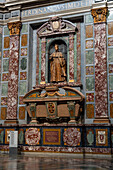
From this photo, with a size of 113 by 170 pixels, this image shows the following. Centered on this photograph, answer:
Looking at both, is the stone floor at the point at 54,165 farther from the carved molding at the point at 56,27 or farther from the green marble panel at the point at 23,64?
the carved molding at the point at 56,27

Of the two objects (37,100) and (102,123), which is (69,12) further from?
(102,123)

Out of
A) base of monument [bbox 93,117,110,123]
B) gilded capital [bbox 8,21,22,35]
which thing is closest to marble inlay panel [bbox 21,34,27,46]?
gilded capital [bbox 8,21,22,35]

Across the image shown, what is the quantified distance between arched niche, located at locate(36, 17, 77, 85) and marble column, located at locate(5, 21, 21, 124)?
1244 mm

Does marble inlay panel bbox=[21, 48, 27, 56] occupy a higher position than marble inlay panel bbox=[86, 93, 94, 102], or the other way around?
marble inlay panel bbox=[21, 48, 27, 56]

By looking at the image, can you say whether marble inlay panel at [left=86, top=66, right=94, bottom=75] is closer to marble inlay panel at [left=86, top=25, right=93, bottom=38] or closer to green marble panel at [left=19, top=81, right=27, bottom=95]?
marble inlay panel at [left=86, top=25, right=93, bottom=38]

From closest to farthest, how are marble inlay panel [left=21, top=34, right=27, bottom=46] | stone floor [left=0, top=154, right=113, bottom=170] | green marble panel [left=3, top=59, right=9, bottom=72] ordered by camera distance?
stone floor [left=0, top=154, right=113, bottom=170] < marble inlay panel [left=21, top=34, right=27, bottom=46] < green marble panel [left=3, top=59, right=9, bottom=72]

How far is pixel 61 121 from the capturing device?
551 inches

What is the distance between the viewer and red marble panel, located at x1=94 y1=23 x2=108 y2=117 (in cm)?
1325

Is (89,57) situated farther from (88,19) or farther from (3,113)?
(3,113)

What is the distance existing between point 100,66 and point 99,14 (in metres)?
2.78

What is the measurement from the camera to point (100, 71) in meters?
13.6

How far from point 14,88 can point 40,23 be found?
4.09 m

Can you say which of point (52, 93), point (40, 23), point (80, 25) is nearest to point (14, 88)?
point (52, 93)

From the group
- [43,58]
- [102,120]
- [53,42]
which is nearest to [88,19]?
[53,42]
